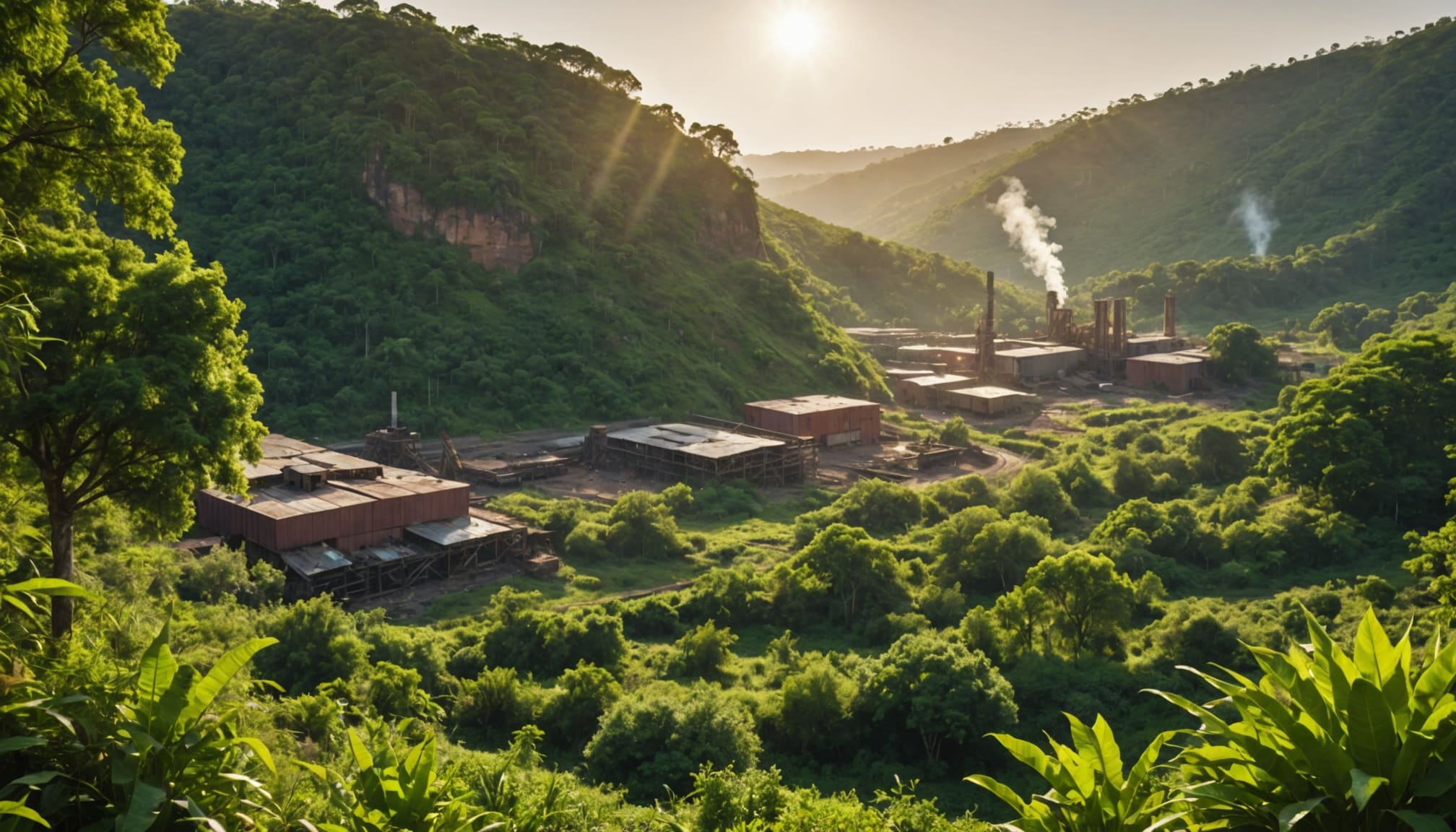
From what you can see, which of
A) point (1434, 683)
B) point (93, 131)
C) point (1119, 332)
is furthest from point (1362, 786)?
point (1119, 332)

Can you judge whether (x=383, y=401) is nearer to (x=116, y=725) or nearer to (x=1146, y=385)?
(x=116, y=725)

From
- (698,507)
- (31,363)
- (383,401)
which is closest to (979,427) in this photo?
(698,507)

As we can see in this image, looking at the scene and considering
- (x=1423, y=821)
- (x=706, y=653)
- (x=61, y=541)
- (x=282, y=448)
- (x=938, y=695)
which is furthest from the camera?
(x=282, y=448)

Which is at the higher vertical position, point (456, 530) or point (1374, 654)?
point (1374, 654)

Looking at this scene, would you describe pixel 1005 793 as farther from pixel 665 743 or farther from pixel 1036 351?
pixel 1036 351

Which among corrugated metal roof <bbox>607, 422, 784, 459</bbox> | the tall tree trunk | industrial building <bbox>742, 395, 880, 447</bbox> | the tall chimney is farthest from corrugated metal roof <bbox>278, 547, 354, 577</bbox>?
the tall chimney

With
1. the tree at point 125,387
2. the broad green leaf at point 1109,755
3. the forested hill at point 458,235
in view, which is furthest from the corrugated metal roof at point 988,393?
the broad green leaf at point 1109,755

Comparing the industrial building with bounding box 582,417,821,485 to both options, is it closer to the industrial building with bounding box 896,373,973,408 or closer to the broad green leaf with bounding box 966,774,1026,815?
the industrial building with bounding box 896,373,973,408
